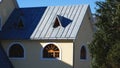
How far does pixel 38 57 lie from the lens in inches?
1187

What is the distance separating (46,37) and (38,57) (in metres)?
1.82

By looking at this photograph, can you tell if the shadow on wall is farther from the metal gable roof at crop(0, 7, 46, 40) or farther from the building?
the metal gable roof at crop(0, 7, 46, 40)

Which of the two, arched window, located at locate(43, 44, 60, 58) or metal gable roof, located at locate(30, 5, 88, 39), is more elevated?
metal gable roof, located at locate(30, 5, 88, 39)

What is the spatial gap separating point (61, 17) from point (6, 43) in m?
5.09

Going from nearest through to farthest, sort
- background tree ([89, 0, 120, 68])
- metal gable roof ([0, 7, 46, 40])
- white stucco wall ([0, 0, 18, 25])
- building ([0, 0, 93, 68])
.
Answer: background tree ([89, 0, 120, 68])
building ([0, 0, 93, 68])
metal gable roof ([0, 7, 46, 40])
white stucco wall ([0, 0, 18, 25])

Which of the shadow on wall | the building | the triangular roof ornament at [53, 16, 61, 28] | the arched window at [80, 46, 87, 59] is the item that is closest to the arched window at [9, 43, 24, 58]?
the building

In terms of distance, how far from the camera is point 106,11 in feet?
66.3

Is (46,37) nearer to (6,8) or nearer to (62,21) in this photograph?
(62,21)

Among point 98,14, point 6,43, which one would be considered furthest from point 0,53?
point 98,14

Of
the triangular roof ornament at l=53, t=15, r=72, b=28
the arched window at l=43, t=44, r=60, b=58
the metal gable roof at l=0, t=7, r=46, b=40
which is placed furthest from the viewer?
the metal gable roof at l=0, t=7, r=46, b=40

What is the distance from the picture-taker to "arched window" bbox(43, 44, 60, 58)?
2971 cm

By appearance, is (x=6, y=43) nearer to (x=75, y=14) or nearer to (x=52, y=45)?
(x=52, y=45)

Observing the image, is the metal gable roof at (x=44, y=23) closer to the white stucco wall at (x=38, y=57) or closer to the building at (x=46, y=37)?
the building at (x=46, y=37)

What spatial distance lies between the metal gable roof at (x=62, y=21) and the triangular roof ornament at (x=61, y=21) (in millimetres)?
143
